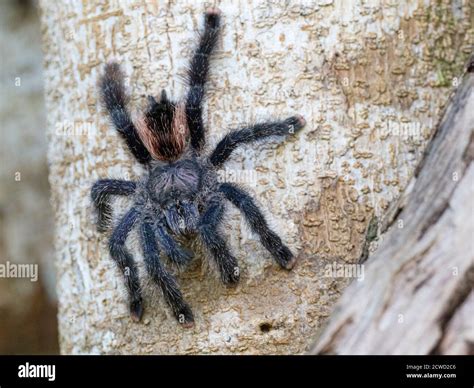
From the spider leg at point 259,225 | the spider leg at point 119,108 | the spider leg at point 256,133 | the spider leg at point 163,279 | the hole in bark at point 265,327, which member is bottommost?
the hole in bark at point 265,327

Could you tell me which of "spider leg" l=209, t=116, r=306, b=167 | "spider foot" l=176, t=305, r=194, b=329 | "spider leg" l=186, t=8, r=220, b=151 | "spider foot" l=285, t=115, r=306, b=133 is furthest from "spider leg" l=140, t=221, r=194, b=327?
"spider foot" l=285, t=115, r=306, b=133

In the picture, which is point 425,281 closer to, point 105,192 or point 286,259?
point 286,259

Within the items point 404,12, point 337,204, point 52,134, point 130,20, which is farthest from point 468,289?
point 52,134

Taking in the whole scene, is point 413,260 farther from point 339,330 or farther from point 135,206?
point 135,206

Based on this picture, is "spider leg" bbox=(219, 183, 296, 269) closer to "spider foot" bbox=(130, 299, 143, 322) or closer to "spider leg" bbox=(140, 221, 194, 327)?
"spider leg" bbox=(140, 221, 194, 327)

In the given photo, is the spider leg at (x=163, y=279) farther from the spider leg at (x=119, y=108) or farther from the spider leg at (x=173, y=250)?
the spider leg at (x=119, y=108)

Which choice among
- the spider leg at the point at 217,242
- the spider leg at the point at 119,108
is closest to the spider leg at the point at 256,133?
the spider leg at the point at 217,242
